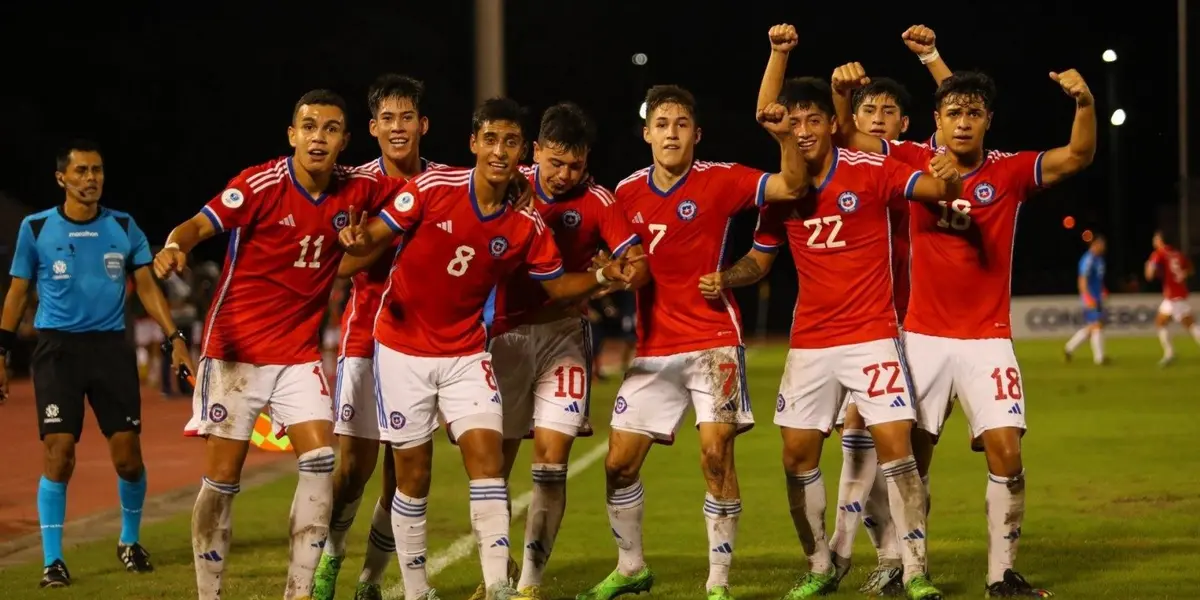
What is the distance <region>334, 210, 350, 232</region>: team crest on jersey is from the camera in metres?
7.70

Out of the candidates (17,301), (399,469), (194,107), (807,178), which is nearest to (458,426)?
(399,469)

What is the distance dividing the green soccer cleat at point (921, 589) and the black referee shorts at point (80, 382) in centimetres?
505

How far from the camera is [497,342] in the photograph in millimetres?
8508

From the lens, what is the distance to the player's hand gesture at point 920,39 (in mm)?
8906

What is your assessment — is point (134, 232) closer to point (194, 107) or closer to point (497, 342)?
point (497, 342)

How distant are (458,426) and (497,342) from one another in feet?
2.94

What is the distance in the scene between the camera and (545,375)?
27.5ft

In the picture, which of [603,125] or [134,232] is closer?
[134,232]

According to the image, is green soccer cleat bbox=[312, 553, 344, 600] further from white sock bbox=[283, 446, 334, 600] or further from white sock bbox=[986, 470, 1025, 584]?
white sock bbox=[986, 470, 1025, 584]

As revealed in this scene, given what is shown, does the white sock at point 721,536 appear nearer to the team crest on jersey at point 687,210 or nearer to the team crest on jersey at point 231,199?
the team crest on jersey at point 687,210

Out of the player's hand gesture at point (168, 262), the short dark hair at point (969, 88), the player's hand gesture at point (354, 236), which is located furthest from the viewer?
the short dark hair at point (969, 88)

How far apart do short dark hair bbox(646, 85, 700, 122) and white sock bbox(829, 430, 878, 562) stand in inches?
83.2

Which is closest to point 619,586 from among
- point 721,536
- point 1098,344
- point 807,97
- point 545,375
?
point 721,536

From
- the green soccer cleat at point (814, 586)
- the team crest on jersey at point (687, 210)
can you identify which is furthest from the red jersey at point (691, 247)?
the green soccer cleat at point (814, 586)
